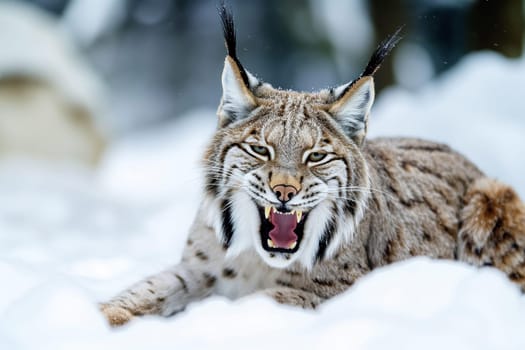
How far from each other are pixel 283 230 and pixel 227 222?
0.99ft

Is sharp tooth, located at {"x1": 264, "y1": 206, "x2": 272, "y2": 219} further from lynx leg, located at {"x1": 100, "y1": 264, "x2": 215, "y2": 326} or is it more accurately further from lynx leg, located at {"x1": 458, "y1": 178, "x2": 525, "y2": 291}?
lynx leg, located at {"x1": 458, "y1": 178, "x2": 525, "y2": 291}

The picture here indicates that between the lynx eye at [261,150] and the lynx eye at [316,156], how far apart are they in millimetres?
179

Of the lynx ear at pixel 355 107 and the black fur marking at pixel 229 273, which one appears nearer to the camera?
the lynx ear at pixel 355 107

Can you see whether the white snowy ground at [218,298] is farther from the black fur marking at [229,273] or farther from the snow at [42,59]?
the snow at [42,59]

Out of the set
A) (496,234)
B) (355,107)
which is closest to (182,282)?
(355,107)

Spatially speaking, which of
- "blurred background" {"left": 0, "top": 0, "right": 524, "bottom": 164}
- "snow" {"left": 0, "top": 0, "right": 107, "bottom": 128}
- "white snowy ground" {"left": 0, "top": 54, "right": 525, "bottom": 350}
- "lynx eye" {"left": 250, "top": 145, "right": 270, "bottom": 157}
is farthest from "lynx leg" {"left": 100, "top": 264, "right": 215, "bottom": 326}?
"blurred background" {"left": 0, "top": 0, "right": 524, "bottom": 164}

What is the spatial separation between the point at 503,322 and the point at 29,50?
849 centimetres

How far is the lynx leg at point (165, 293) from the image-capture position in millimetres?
3590

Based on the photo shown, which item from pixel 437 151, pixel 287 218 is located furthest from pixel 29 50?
pixel 287 218

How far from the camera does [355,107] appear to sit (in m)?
3.67

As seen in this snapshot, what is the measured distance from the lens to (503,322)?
303cm

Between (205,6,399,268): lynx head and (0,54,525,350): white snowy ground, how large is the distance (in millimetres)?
272

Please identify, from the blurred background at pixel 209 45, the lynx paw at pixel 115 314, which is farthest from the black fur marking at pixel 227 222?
the blurred background at pixel 209 45

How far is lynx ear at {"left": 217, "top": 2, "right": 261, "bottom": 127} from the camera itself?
3.62m
